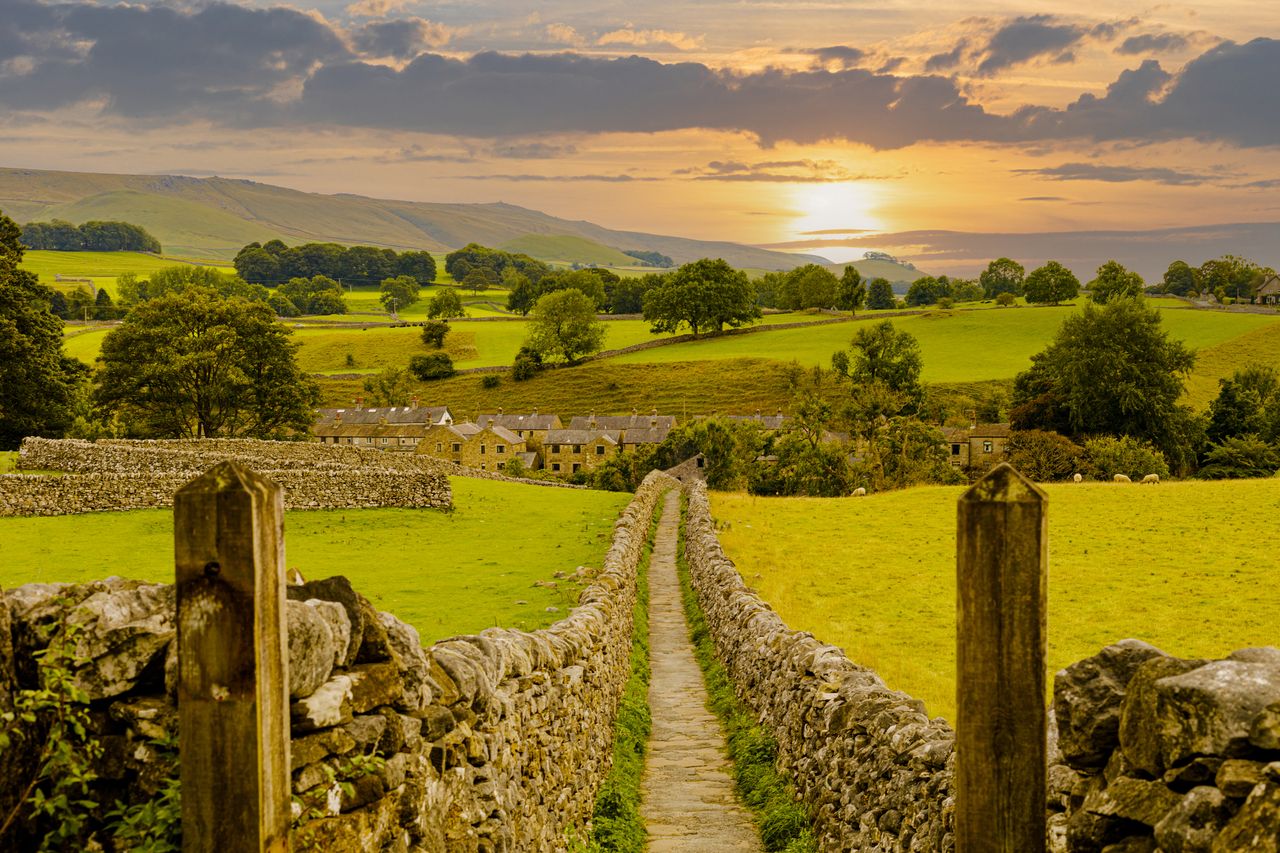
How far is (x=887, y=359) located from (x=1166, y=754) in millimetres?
106001

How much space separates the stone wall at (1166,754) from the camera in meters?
3.75

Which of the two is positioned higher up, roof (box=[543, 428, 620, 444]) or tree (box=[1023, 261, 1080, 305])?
tree (box=[1023, 261, 1080, 305])

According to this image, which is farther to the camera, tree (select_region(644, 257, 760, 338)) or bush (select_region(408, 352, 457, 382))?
tree (select_region(644, 257, 760, 338))

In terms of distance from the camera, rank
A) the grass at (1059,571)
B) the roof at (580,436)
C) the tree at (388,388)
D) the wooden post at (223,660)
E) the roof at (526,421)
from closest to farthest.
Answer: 1. the wooden post at (223,660)
2. the grass at (1059,571)
3. the roof at (580,436)
4. the roof at (526,421)
5. the tree at (388,388)

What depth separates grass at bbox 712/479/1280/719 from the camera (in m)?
18.8

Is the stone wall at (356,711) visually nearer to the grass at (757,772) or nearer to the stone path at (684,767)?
the stone path at (684,767)

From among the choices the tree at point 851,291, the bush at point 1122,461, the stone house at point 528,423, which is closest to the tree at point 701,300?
the tree at point 851,291

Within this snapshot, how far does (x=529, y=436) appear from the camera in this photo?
348 feet

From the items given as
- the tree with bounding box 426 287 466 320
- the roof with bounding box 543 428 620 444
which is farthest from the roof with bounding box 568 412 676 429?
the tree with bounding box 426 287 466 320

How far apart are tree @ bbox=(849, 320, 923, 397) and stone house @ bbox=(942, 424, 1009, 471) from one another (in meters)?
7.12

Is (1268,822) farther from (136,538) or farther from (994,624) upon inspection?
(136,538)

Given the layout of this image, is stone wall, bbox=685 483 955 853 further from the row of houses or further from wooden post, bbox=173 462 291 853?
the row of houses

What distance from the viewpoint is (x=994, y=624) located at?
4.71m

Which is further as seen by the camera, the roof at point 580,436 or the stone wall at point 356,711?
the roof at point 580,436
